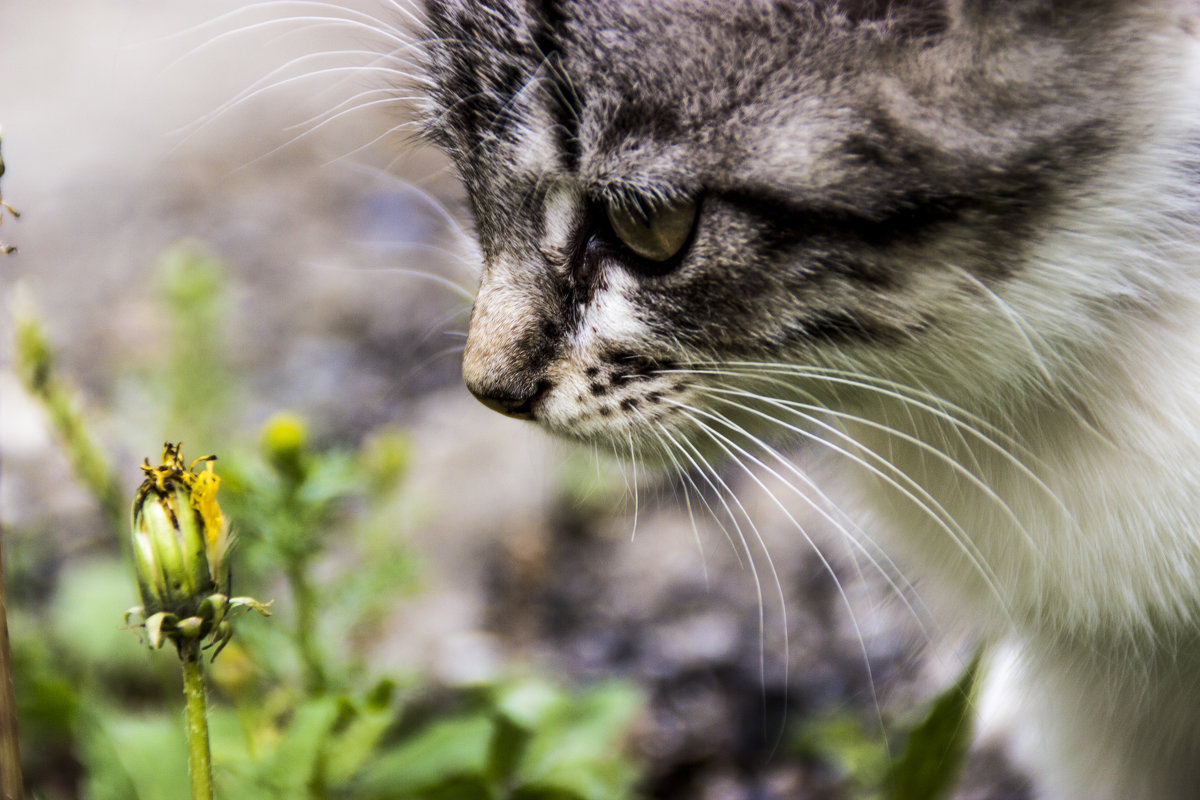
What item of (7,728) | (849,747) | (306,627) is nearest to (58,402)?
(306,627)

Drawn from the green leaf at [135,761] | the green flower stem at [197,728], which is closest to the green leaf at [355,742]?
the green leaf at [135,761]

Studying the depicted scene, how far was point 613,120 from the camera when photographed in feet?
2.61

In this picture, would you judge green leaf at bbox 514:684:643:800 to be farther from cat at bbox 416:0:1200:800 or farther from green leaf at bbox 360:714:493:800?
cat at bbox 416:0:1200:800

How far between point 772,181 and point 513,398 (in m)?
0.31

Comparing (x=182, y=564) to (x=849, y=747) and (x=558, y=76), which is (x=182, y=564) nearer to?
(x=558, y=76)

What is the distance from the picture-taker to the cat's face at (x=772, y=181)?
2.43 ft

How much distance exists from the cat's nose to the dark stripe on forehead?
0.20 m

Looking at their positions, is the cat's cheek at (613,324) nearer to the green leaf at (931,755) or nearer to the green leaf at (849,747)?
the green leaf at (931,755)

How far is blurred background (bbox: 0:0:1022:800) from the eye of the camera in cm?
99

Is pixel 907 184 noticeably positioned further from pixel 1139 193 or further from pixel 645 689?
pixel 645 689

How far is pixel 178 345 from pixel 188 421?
10 centimetres

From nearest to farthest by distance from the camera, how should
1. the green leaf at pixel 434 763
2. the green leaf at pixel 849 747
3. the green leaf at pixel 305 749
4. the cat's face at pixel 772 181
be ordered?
1. the cat's face at pixel 772 181
2. the green leaf at pixel 305 749
3. the green leaf at pixel 434 763
4. the green leaf at pixel 849 747

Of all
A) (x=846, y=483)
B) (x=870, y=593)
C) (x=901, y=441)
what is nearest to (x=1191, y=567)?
(x=901, y=441)

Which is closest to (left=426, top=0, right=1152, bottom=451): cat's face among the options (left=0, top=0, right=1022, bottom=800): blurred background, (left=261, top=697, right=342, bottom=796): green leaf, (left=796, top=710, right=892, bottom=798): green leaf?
(left=0, top=0, right=1022, bottom=800): blurred background
